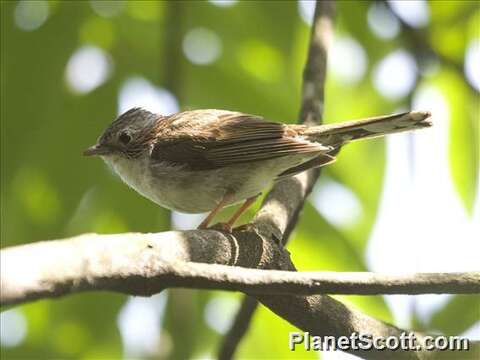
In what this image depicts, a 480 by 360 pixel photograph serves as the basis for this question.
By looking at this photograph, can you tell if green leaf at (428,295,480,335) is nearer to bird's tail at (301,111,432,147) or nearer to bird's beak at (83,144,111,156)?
bird's tail at (301,111,432,147)

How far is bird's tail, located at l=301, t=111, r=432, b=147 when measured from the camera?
4887 mm

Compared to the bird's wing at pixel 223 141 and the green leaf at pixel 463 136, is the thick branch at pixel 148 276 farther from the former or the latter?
the green leaf at pixel 463 136

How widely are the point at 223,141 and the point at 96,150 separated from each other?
0.83 meters

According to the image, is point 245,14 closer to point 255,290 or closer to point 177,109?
point 177,109

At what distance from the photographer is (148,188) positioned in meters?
5.11

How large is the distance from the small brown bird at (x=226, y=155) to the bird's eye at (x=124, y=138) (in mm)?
110

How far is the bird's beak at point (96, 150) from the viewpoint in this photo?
4.96 m

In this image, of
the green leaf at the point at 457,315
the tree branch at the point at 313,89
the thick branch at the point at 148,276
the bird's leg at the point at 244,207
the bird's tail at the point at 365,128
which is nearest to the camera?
the thick branch at the point at 148,276

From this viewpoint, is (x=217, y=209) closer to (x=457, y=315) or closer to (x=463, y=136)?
(x=457, y=315)

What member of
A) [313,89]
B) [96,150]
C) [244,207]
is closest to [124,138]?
[96,150]

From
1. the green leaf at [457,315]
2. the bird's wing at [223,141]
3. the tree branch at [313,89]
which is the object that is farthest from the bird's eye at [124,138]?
the green leaf at [457,315]

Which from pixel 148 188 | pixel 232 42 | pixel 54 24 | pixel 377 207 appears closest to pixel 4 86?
pixel 54 24

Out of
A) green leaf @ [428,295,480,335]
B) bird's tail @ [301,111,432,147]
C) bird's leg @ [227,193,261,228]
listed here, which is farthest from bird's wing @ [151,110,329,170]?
green leaf @ [428,295,480,335]

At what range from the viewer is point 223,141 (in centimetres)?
530
